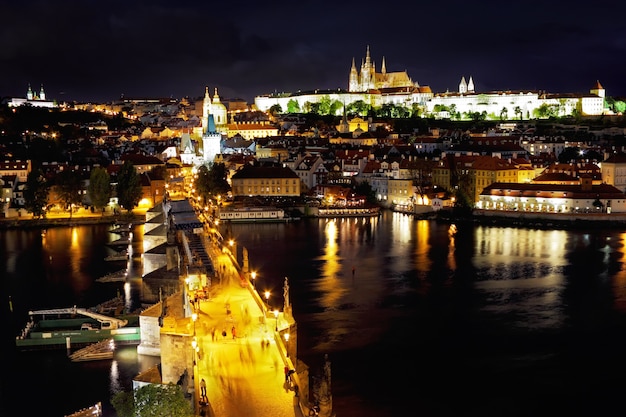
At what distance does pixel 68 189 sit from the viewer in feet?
61.3

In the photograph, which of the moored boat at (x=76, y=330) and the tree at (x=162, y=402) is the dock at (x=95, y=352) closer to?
the moored boat at (x=76, y=330)

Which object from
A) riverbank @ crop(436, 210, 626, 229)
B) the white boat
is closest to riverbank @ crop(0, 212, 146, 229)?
the white boat

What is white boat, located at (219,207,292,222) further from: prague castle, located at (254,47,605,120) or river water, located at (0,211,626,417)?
prague castle, located at (254,47,605,120)

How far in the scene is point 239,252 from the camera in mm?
14008

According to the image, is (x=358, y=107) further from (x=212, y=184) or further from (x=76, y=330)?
(x=76, y=330)

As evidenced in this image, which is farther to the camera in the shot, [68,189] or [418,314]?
[68,189]

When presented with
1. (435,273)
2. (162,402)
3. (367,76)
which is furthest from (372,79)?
(162,402)

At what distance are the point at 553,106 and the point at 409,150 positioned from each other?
621 inches

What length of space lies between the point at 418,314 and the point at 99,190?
11461mm

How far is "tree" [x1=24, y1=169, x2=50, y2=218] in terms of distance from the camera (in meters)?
17.9

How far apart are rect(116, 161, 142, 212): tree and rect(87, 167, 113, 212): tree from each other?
0.31 meters

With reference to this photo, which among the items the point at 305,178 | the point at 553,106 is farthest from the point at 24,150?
the point at 553,106

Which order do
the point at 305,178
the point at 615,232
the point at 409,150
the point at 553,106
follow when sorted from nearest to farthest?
the point at 615,232 < the point at 305,178 < the point at 409,150 < the point at 553,106

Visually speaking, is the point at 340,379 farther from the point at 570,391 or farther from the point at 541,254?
the point at 541,254
